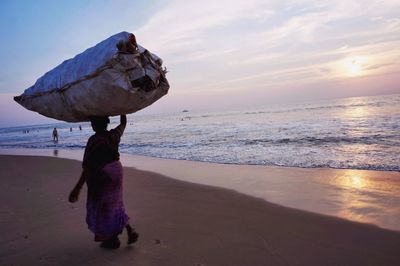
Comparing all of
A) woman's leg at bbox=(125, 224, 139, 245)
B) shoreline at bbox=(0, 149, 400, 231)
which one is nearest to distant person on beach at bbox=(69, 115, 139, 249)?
woman's leg at bbox=(125, 224, 139, 245)

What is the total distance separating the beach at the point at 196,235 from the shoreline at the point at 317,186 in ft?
1.42

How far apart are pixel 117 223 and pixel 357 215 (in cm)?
393

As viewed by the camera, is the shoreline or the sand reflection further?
the shoreline

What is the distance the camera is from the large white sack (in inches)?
130

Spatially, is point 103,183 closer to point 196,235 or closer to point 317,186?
point 196,235

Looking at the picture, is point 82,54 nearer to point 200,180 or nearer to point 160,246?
point 160,246

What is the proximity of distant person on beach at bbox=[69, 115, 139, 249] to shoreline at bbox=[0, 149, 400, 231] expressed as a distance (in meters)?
3.56

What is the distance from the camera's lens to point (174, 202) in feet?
21.9

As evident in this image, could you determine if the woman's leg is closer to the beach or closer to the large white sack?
the beach

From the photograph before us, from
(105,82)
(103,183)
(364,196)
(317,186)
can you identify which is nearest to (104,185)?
(103,183)

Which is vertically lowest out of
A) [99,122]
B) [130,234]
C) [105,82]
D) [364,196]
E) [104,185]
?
[364,196]

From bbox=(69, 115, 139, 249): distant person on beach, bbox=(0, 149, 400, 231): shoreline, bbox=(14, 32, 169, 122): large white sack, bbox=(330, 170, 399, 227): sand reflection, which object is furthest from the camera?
bbox=(0, 149, 400, 231): shoreline

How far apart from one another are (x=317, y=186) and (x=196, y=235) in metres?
4.26

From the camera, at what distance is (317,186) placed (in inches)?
308
